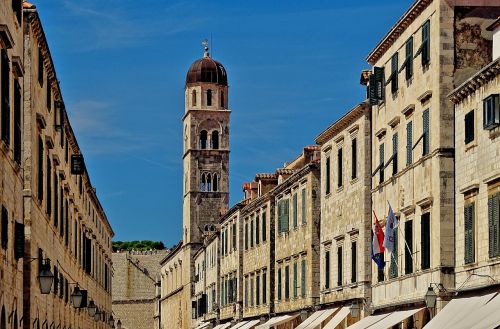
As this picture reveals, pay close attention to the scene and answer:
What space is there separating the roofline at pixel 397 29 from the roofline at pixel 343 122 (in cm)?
159

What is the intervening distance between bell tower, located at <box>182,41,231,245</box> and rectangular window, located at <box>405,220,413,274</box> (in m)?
77.0

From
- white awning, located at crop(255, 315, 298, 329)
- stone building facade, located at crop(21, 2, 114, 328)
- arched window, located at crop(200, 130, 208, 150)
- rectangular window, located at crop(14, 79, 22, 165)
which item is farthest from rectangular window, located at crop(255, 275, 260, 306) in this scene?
arched window, located at crop(200, 130, 208, 150)

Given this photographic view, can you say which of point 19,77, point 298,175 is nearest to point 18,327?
point 19,77

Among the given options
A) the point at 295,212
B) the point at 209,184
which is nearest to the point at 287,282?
the point at 295,212

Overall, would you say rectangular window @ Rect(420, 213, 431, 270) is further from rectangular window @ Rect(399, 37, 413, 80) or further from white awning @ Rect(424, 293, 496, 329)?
rectangular window @ Rect(399, 37, 413, 80)

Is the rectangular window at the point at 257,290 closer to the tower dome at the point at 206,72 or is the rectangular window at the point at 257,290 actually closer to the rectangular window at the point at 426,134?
the rectangular window at the point at 426,134

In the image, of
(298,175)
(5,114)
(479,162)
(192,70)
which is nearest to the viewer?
(5,114)

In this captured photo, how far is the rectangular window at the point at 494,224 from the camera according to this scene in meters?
29.5

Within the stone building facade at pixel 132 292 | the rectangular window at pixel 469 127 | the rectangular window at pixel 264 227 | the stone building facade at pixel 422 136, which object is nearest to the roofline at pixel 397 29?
the stone building facade at pixel 422 136

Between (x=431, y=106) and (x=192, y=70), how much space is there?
81581mm

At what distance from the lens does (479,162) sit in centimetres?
3153

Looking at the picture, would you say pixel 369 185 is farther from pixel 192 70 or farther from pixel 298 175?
pixel 192 70

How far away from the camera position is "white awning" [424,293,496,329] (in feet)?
95.0

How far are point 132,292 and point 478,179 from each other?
13316 cm
